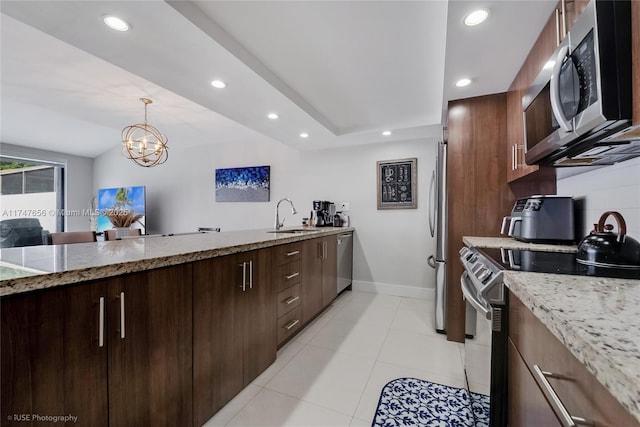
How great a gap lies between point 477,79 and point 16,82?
5205mm

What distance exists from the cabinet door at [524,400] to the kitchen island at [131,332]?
4.25 ft

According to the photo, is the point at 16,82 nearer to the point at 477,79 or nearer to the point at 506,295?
the point at 477,79

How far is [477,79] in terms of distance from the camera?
197 cm

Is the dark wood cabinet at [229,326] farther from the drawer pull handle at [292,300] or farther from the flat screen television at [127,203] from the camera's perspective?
the flat screen television at [127,203]

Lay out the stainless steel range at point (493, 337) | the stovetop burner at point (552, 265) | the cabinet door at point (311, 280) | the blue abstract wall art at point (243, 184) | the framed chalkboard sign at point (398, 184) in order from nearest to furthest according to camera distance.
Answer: the stovetop burner at point (552, 265) < the stainless steel range at point (493, 337) < the cabinet door at point (311, 280) < the framed chalkboard sign at point (398, 184) < the blue abstract wall art at point (243, 184)

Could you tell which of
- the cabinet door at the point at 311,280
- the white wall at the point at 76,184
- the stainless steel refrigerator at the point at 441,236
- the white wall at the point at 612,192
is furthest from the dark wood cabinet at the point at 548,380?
the white wall at the point at 76,184

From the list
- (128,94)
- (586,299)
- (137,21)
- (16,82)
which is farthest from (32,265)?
(16,82)

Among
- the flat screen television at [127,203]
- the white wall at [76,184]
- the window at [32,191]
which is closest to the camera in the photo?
the window at [32,191]

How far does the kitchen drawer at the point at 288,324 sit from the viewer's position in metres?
2.03

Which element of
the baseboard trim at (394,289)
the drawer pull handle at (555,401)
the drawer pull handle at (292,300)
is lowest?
the baseboard trim at (394,289)

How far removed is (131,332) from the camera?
979mm

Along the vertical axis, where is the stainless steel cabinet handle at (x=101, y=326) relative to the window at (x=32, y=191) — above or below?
below

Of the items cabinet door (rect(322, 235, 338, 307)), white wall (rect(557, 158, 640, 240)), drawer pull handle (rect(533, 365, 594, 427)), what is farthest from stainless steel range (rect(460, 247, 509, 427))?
cabinet door (rect(322, 235, 338, 307))

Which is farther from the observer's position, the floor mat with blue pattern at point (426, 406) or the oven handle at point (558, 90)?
the floor mat with blue pattern at point (426, 406)
